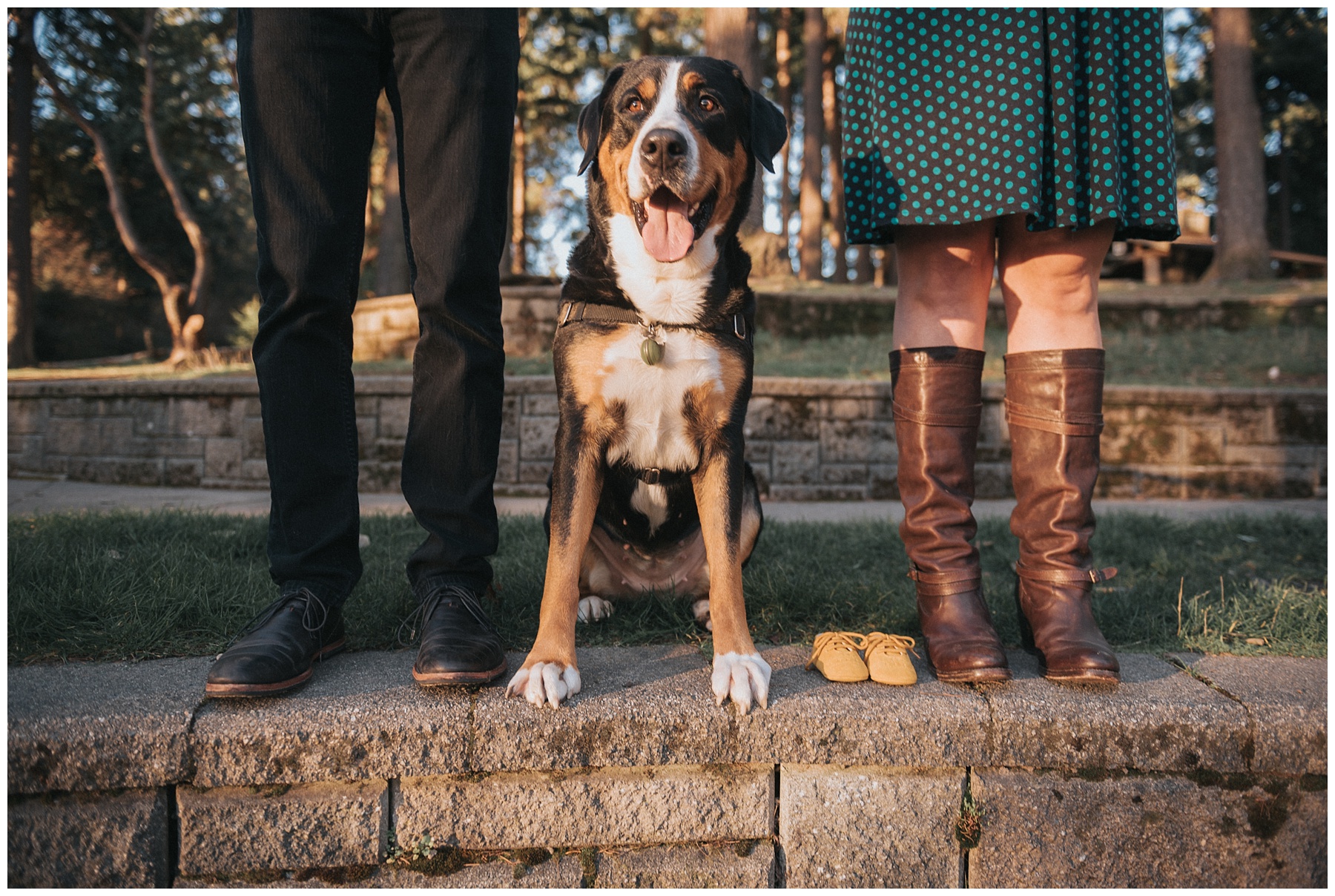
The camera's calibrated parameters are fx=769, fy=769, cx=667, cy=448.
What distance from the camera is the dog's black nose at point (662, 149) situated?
1.84m

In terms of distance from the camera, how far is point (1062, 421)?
191 centimetres

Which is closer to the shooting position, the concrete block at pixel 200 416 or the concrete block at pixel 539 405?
the concrete block at pixel 539 405

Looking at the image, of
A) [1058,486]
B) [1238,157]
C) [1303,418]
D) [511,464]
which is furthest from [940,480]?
[1238,157]

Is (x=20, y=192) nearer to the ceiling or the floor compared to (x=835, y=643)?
nearer to the ceiling

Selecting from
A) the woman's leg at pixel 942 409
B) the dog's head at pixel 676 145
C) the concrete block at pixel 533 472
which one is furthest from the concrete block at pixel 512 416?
the woman's leg at pixel 942 409

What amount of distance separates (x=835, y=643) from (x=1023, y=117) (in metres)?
1.33

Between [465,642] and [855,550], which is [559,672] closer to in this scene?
[465,642]

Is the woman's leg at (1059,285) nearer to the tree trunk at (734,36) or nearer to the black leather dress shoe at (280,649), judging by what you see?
the black leather dress shoe at (280,649)

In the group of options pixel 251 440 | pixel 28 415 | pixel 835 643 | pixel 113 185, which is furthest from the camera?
pixel 113 185

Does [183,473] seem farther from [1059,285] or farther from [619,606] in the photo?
[1059,285]

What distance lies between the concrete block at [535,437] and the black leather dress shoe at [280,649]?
3324 mm

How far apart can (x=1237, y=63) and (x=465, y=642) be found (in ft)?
41.8

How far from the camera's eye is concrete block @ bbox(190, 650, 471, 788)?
1.53 metres

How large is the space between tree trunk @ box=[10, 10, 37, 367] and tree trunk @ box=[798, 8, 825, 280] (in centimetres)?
1265
